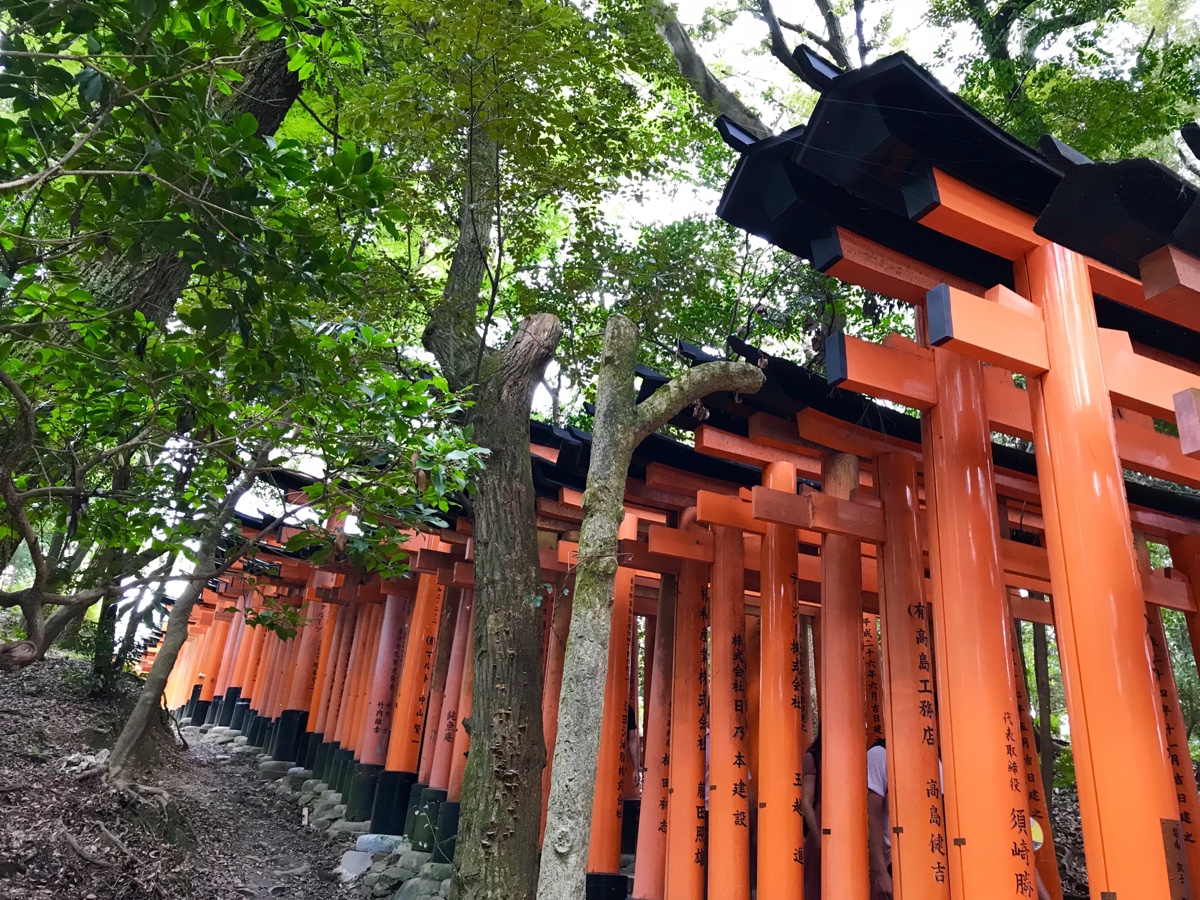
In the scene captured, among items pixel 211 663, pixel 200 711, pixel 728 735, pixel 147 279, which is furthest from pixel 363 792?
pixel 200 711

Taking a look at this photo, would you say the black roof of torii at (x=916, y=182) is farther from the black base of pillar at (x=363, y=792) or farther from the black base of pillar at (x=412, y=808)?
the black base of pillar at (x=363, y=792)

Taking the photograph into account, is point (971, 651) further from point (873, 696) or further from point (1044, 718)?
point (873, 696)

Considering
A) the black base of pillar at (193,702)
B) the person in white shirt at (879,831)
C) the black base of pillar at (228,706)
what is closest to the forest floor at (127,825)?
the person in white shirt at (879,831)

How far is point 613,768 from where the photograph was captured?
7828 mm

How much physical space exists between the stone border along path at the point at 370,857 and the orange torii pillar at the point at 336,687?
36 centimetres

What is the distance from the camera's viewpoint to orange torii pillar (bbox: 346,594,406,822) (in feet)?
37.4

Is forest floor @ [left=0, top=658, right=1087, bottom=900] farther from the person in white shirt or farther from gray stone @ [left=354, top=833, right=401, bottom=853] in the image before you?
the person in white shirt

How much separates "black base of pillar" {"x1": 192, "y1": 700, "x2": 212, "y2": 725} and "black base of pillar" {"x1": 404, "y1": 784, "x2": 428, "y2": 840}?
17.8m

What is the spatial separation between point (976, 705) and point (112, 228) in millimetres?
4356

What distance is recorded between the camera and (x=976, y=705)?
13.6 feet

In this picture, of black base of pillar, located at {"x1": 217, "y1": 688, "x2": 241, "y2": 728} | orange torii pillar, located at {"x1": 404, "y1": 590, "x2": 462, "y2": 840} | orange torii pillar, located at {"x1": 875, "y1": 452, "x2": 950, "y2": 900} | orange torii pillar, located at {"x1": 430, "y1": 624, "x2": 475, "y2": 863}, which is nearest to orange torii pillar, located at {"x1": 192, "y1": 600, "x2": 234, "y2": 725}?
black base of pillar, located at {"x1": 217, "y1": 688, "x2": 241, "y2": 728}

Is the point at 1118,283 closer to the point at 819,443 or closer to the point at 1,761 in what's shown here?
the point at 819,443

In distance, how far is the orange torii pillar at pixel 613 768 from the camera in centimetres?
752

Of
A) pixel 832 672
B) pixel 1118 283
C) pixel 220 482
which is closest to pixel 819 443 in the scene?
pixel 832 672
